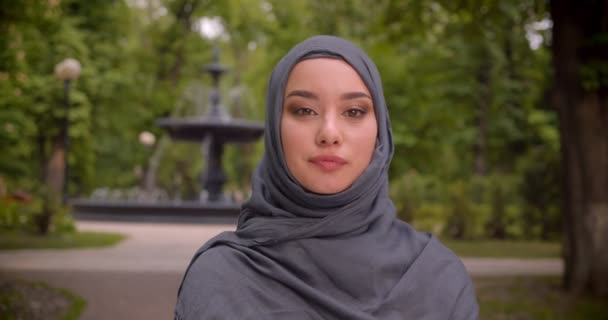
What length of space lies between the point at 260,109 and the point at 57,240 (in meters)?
20.9

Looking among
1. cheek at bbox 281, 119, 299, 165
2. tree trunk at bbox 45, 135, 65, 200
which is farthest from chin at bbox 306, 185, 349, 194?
tree trunk at bbox 45, 135, 65, 200

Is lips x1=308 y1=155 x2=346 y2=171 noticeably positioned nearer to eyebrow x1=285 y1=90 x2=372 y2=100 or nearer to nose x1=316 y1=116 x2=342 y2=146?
nose x1=316 y1=116 x2=342 y2=146

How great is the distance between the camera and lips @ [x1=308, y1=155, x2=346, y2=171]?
2.18 m

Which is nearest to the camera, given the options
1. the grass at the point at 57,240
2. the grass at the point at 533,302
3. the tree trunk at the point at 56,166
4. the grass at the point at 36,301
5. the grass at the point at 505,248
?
the grass at the point at 36,301

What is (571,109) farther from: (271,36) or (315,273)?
(271,36)

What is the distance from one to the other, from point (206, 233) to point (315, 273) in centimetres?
1576

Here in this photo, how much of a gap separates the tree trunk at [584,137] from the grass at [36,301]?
591cm

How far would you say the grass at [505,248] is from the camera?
13574mm

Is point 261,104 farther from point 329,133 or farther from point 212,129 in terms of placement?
point 329,133

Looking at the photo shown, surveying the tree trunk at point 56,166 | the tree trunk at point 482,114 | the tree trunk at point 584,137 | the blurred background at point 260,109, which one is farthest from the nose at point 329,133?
the tree trunk at point 482,114

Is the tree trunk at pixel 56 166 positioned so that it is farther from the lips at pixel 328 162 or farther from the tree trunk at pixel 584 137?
the lips at pixel 328 162

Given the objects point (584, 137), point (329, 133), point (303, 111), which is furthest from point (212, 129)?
point (329, 133)

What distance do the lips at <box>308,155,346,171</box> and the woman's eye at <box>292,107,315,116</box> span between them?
15cm

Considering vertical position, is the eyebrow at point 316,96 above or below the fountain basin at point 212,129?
above
